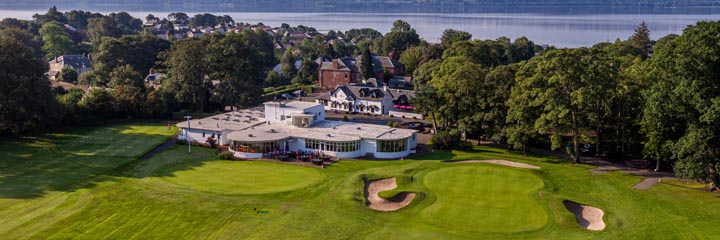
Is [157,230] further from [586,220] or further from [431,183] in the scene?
[586,220]

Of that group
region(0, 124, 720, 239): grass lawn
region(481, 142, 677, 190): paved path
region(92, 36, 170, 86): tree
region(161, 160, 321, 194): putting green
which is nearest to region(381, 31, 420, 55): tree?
region(92, 36, 170, 86): tree

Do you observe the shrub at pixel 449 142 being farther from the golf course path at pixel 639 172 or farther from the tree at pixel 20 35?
the tree at pixel 20 35

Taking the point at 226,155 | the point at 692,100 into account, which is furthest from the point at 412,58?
the point at 692,100

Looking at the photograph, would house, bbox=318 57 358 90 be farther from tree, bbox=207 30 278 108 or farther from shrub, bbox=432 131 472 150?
shrub, bbox=432 131 472 150

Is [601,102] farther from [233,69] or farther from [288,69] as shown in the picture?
[288,69]

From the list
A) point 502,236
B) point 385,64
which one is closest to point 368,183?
point 502,236

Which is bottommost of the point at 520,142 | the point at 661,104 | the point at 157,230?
the point at 157,230
